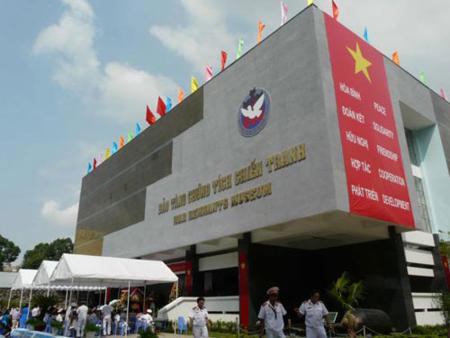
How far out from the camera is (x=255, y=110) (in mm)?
19875

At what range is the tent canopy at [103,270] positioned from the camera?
1723cm

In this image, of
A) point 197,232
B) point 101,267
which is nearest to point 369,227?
point 197,232

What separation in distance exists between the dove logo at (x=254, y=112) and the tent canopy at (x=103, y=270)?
28.5 feet

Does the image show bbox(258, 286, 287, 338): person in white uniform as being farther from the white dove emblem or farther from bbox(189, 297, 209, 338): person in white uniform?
the white dove emblem

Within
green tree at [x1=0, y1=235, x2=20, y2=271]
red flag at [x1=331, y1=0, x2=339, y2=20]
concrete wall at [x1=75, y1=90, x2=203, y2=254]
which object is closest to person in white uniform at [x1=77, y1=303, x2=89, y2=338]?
concrete wall at [x1=75, y1=90, x2=203, y2=254]

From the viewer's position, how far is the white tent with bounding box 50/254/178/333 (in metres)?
17.2

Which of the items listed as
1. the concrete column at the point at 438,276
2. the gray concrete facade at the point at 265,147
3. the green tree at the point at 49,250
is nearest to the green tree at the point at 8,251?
the green tree at the point at 49,250

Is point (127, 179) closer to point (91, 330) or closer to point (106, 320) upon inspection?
point (106, 320)

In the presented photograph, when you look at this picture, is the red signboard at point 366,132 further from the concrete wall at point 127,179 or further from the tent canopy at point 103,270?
the tent canopy at point 103,270

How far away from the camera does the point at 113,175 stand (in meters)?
35.5

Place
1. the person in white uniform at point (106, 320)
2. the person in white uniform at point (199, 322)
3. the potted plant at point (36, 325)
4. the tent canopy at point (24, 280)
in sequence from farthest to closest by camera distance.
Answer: the tent canopy at point (24, 280)
the potted plant at point (36, 325)
the person in white uniform at point (106, 320)
the person in white uniform at point (199, 322)

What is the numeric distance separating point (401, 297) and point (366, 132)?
757cm

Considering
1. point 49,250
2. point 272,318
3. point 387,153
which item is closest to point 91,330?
point 272,318

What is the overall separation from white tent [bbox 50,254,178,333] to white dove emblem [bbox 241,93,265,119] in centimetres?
958
